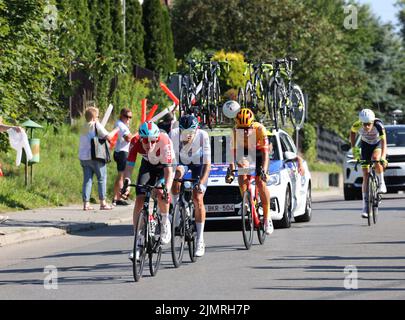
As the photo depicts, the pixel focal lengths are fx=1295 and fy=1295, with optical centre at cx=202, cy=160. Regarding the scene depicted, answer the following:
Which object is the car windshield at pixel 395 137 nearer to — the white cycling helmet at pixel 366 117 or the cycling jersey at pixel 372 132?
the cycling jersey at pixel 372 132

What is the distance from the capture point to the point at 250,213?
16656 mm

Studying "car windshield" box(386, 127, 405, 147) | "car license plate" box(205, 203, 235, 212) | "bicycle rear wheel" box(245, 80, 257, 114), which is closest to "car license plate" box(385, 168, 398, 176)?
"car windshield" box(386, 127, 405, 147)

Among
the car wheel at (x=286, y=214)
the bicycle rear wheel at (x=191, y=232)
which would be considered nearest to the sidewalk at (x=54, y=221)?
the car wheel at (x=286, y=214)

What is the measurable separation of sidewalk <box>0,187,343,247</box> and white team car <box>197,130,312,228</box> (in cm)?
226

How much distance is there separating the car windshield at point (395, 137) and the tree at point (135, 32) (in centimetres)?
1290

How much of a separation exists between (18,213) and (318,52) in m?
30.6

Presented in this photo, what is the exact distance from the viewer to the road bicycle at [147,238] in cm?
1301

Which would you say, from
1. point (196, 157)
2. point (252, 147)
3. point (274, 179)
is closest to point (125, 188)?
point (196, 157)

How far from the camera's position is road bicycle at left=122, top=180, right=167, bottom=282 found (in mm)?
13008

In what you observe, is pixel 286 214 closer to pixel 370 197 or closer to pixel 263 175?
pixel 370 197

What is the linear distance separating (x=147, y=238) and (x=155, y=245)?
0.29 meters
